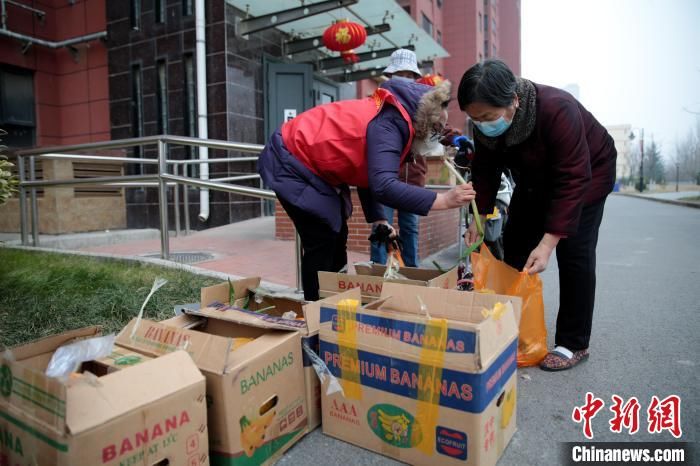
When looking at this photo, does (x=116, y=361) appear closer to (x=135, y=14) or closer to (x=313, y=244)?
(x=313, y=244)

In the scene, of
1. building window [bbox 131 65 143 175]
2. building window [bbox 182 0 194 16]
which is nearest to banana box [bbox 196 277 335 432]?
building window [bbox 182 0 194 16]

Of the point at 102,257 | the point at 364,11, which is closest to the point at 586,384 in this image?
the point at 102,257

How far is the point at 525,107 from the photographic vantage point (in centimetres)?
210

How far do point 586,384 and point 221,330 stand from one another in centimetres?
163

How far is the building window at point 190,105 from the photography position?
8.29m

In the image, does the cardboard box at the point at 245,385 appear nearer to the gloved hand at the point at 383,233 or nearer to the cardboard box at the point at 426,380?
the cardboard box at the point at 426,380

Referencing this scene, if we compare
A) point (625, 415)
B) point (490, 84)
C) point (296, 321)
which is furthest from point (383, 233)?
point (625, 415)

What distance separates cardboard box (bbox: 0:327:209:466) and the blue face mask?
5.10 feet

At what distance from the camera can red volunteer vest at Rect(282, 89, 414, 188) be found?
2.09 metres

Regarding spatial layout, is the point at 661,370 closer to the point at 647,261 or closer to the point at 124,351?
the point at 124,351

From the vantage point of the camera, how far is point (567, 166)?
81.6 inches

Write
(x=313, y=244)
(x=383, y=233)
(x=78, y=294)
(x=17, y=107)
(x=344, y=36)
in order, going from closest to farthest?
(x=313, y=244) < (x=383, y=233) < (x=78, y=294) < (x=344, y=36) < (x=17, y=107)

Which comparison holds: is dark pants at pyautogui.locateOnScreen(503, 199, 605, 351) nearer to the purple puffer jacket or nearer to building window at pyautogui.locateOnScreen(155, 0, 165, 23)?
the purple puffer jacket

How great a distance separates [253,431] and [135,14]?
31.3 ft
